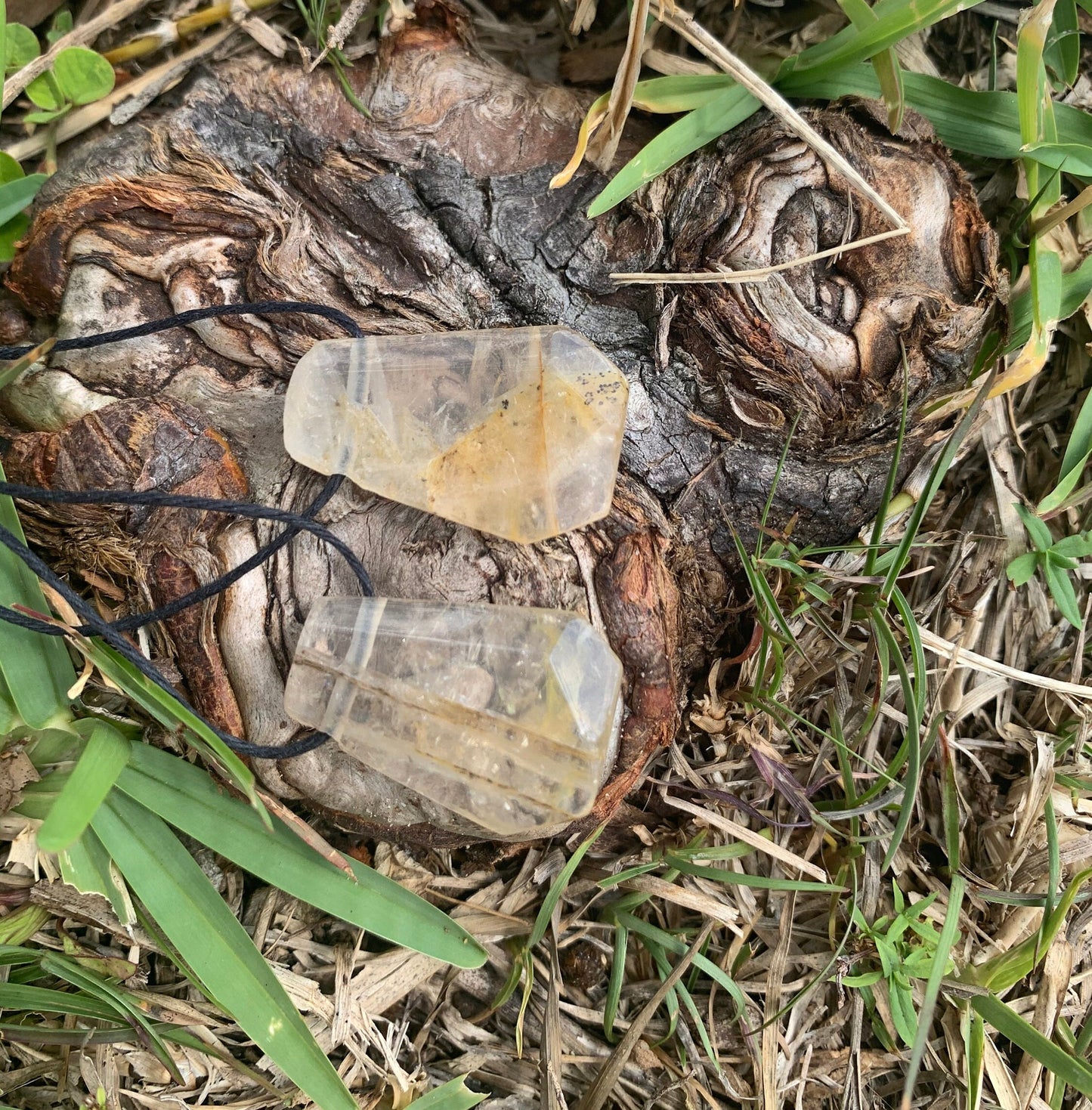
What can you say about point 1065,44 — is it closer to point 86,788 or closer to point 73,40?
point 73,40

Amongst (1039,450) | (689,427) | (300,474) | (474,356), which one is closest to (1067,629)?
(1039,450)

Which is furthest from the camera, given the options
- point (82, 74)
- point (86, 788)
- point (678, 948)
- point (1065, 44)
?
point (678, 948)

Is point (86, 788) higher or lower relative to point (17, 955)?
higher

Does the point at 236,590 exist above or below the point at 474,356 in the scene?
below

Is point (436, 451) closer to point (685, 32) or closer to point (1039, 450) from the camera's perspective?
point (685, 32)

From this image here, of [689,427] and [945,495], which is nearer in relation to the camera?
[689,427]

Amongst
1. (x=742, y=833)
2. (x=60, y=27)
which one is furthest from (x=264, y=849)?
(x=60, y=27)

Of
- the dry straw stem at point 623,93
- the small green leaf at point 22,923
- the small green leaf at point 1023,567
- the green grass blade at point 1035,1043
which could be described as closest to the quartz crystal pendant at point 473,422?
the dry straw stem at point 623,93

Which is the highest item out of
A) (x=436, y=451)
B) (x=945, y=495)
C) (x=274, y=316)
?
(x=274, y=316)
